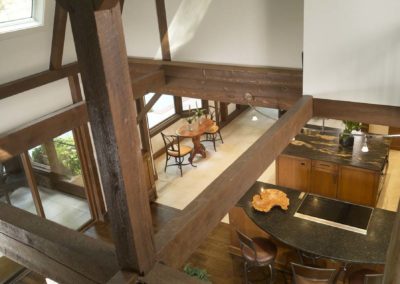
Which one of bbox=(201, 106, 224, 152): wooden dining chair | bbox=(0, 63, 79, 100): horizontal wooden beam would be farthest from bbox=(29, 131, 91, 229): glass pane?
bbox=(201, 106, 224, 152): wooden dining chair

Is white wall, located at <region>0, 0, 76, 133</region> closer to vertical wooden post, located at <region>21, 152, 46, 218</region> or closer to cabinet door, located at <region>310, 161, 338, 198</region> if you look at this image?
vertical wooden post, located at <region>21, 152, 46, 218</region>

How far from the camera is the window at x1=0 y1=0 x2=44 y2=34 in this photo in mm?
4660

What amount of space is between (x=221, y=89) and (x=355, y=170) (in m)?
2.99

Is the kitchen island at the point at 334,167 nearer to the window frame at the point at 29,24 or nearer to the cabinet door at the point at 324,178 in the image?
the cabinet door at the point at 324,178

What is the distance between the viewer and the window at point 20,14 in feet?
15.3

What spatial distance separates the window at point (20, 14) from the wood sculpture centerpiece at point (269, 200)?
12.4ft

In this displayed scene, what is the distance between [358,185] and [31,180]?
5314 mm

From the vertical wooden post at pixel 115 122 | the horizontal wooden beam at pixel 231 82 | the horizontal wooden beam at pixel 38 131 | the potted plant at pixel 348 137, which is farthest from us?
the potted plant at pixel 348 137

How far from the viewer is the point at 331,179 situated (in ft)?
22.9

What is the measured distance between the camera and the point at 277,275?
5848mm

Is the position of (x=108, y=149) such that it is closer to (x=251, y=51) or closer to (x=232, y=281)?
(x=251, y=51)

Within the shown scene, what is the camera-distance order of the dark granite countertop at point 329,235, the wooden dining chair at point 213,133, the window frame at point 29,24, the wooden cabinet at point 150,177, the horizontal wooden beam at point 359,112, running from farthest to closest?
the wooden dining chair at point 213,133
the wooden cabinet at point 150,177
the window frame at point 29,24
the dark granite countertop at point 329,235
the horizontal wooden beam at point 359,112

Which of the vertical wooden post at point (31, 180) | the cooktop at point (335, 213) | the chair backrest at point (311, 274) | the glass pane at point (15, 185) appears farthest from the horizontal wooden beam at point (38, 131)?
the cooktop at point (335, 213)

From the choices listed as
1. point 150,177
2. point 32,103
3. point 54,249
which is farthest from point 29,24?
point 54,249
